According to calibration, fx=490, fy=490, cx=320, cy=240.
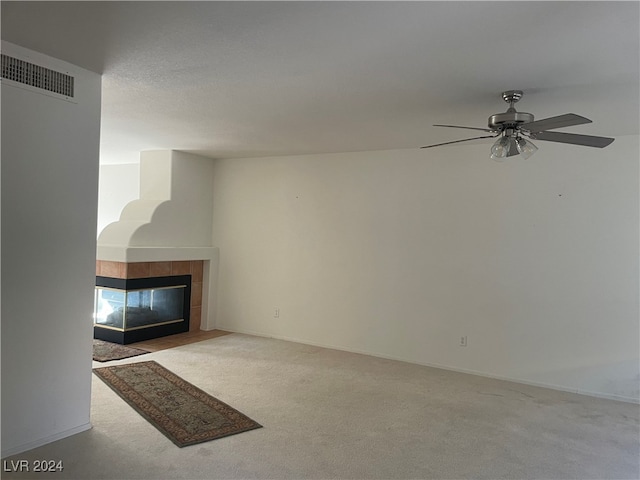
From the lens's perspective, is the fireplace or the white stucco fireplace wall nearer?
the fireplace

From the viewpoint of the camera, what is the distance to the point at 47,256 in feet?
9.99

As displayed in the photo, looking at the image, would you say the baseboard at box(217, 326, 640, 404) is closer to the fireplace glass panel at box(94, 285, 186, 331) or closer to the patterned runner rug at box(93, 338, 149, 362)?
the fireplace glass panel at box(94, 285, 186, 331)

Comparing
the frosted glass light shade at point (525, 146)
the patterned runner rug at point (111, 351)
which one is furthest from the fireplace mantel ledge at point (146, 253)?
the frosted glass light shade at point (525, 146)

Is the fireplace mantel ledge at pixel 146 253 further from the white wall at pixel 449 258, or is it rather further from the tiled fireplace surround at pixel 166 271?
the white wall at pixel 449 258

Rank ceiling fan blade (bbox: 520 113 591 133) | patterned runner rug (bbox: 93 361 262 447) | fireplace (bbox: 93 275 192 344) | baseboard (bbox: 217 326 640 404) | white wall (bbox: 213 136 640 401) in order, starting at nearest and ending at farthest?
ceiling fan blade (bbox: 520 113 591 133), patterned runner rug (bbox: 93 361 262 447), baseboard (bbox: 217 326 640 404), white wall (bbox: 213 136 640 401), fireplace (bbox: 93 275 192 344)

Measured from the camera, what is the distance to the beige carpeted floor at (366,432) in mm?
2928

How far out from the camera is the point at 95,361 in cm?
504

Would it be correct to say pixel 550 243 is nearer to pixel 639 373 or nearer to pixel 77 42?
pixel 639 373

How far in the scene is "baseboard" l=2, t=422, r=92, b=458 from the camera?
2874 mm

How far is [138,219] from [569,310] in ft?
16.6

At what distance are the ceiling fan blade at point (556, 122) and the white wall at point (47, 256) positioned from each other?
281 centimetres

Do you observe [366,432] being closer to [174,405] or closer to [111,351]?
[174,405]

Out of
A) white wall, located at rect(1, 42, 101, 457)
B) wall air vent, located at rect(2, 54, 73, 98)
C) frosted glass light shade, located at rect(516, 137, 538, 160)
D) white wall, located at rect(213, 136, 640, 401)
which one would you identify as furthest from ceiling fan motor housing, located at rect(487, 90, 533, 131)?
wall air vent, located at rect(2, 54, 73, 98)

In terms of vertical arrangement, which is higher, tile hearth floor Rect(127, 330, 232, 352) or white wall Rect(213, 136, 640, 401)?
white wall Rect(213, 136, 640, 401)
